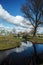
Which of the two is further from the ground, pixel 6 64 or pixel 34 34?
pixel 34 34

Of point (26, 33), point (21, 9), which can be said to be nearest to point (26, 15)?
point (21, 9)

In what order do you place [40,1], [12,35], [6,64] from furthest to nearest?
[40,1] < [12,35] < [6,64]

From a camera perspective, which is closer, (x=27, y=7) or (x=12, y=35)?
(x=12, y=35)

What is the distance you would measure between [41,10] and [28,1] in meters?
3.63

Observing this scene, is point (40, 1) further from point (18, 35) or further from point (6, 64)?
point (6, 64)

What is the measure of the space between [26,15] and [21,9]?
6.13ft

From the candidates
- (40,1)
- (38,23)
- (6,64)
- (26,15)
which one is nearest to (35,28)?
(38,23)

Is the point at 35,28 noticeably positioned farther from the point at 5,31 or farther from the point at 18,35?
the point at 5,31

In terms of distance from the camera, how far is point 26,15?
1459 inches

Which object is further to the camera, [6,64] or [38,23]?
[38,23]

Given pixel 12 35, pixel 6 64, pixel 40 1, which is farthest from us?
pixel 40 1

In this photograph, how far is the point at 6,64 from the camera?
1182cm

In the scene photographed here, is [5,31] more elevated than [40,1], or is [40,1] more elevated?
[40,1]

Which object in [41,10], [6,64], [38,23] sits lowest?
[6,64]
